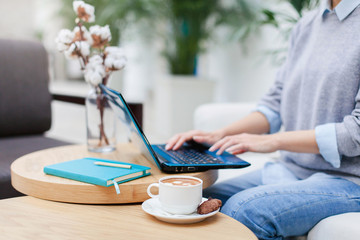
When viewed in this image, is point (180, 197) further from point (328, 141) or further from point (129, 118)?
point (328, 141)

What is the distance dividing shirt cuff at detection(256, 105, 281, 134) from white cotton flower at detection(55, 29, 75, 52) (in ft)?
2.14

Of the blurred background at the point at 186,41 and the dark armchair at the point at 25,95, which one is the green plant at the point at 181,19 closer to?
the blurred background at the point at 186,41

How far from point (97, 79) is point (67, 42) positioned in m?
0.14

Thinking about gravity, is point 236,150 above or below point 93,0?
below

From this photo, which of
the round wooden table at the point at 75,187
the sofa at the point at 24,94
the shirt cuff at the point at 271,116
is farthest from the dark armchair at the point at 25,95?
the shirt cuff at the point at 271,116

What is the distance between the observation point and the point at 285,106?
1.27m

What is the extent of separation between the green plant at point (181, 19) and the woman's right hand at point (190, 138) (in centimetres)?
247

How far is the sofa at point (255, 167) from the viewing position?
0.89 metres

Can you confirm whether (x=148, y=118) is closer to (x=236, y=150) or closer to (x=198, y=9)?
(x=198, y=9)

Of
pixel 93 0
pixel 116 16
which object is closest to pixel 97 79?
pixel 116 16

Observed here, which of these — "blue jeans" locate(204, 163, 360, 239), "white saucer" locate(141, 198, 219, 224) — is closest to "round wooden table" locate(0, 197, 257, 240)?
"white saucer" locate(141, 198, 219, 224)

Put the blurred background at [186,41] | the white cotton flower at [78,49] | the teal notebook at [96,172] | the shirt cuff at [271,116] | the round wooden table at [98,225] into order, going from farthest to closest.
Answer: the blurred background at [186,41], the shirt cuff at [271,116], the white cotton flower at [78,49], the teal notebook at [96,172], the round wooden table at [98,225]

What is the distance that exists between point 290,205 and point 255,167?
1.80 feet

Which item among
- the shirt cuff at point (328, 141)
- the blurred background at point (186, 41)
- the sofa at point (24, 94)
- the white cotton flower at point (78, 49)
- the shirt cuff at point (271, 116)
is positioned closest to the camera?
the shirt cuff at point (328, 141)
